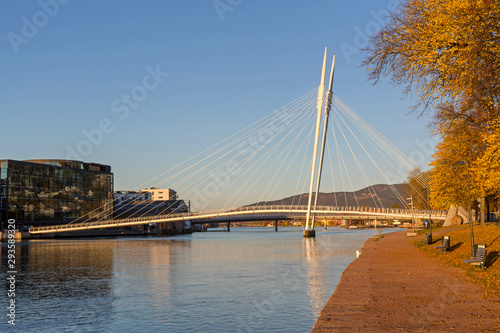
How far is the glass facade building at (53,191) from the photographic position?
4276 inches

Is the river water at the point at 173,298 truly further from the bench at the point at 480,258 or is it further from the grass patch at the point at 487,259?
the bench at the point at 480,258

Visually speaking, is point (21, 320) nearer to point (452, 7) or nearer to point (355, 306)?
point (355, 306)

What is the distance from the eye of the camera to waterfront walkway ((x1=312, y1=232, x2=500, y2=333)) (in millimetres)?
12906

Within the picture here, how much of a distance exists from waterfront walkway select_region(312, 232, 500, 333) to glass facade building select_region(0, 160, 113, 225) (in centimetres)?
9931

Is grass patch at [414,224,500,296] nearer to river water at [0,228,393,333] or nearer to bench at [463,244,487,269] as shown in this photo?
bench at [463,244,487,269]

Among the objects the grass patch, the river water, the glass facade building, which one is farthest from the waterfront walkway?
the glass facade building

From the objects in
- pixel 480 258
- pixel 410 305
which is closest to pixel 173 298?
pixel 410 305

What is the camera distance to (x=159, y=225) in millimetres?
156000

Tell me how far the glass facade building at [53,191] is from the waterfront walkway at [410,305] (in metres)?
99.3

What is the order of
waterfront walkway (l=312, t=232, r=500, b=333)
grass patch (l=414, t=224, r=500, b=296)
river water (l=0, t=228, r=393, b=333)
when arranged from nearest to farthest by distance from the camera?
waterfront walkway (l=312, t=232, r=500, b=333), river water (l=0, t=228, r=393, b=333), grass patch (l=414, t=224, r=500, b=296)

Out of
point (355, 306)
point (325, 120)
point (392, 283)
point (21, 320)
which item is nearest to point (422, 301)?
point (355, 306)

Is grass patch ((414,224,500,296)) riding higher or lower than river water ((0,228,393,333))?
higher

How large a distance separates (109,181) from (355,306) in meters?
133

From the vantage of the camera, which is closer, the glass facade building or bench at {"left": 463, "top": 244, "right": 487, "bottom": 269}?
bench at {"left": 463, "top": 244, "right": 487, "bottom": 269}
